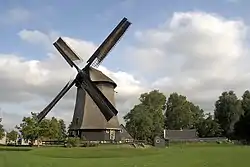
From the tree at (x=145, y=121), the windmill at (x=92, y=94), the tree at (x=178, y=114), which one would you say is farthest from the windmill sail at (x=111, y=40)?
the tree at (x=178, y=114)

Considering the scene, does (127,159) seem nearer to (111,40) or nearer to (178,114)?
(111,40)

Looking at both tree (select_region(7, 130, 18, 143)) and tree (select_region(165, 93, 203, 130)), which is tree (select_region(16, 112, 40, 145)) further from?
tree (select_region(165, 93, 203, 130))

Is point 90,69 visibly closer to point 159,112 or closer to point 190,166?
point 190,166

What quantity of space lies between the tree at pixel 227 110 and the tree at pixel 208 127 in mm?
2849

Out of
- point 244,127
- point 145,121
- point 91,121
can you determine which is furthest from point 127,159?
point 145,121

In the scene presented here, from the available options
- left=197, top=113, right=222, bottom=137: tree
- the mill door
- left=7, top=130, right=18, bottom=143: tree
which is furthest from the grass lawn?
left=197, top=113, right=222, bottom=137: tree

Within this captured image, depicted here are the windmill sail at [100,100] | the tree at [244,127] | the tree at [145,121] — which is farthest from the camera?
the tree at [145,121]

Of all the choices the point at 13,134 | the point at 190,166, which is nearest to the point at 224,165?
the point at 190,166

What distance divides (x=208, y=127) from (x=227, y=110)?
855cm

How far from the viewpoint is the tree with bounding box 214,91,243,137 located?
137113mm

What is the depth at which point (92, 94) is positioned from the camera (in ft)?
194

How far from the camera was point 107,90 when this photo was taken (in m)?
70.8

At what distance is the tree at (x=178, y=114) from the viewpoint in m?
137

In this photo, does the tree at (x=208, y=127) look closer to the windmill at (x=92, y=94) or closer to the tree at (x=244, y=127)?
the tree at (x=244, y=127)
